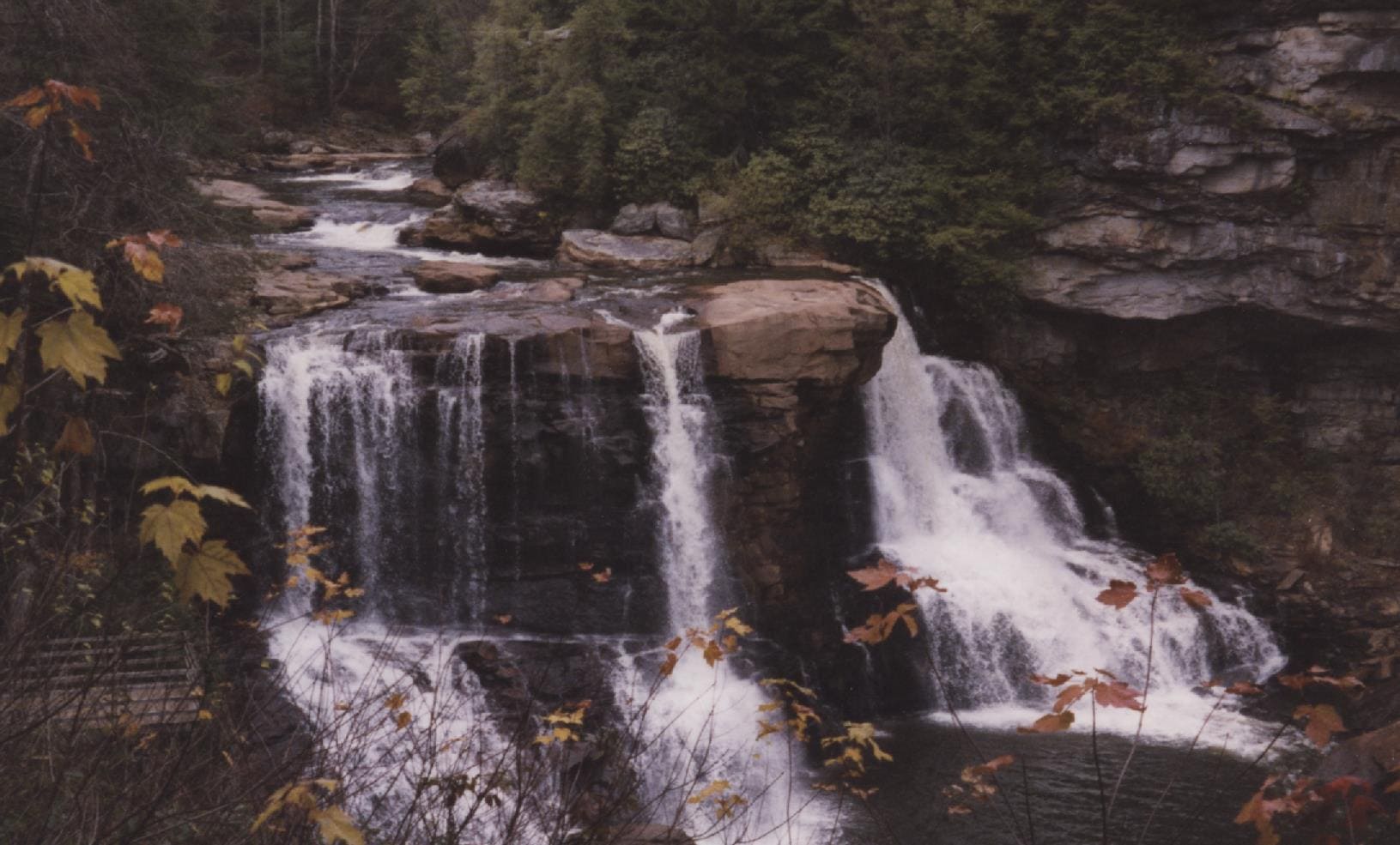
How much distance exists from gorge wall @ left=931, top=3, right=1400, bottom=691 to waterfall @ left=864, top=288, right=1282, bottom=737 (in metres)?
1.12

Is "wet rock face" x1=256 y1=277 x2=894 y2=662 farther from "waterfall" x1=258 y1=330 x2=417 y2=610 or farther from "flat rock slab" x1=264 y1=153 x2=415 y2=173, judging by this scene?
"flat rock slab" x1=264 y1=153 x2=415 y2=173

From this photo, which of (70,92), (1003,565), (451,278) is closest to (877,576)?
(70,92)

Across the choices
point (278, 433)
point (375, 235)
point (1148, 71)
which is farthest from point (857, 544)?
point (375, 235)

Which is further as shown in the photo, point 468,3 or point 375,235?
point 468,3

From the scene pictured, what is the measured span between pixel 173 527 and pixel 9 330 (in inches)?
17.8

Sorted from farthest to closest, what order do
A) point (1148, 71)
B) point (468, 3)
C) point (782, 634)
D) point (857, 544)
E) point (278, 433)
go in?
point (468, 3)
point (1148, 71)
point (857, 544)
point (782, 634)
point (278, 433)

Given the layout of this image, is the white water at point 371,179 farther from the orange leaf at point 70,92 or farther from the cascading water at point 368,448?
the orange leaf at point 70,92

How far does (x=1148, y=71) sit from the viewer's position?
1379 centimetres

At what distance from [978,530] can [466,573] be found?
674 centimetres

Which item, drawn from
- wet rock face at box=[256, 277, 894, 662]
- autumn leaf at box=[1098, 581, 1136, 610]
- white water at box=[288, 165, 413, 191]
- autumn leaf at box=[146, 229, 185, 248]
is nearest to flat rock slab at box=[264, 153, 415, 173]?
white water at box=[288, 165, 413, 191]

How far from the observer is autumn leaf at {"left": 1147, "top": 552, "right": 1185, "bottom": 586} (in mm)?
2869

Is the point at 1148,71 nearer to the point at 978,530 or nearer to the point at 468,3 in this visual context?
the point at 978,530

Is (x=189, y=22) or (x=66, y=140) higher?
(x=189, y=22)

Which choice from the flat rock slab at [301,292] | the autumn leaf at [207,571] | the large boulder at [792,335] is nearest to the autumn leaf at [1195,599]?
the autumn leaf at [207,571]
